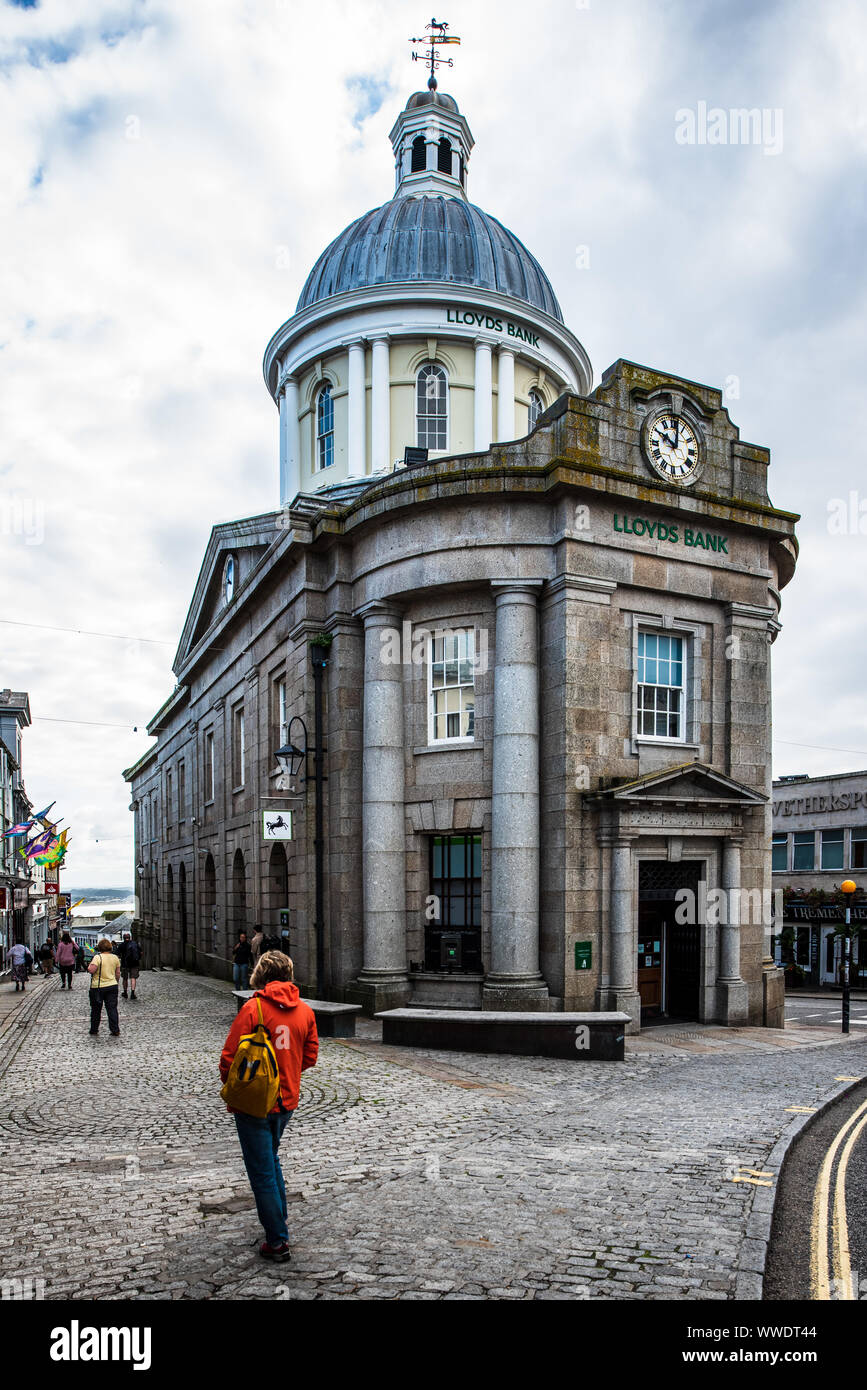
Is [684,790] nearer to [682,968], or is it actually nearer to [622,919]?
[622,919]

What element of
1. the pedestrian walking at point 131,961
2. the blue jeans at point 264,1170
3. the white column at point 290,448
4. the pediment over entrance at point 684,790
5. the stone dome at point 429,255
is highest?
the stone dome at point 429,255

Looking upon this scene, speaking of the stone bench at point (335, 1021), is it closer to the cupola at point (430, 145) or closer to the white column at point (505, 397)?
the white column at point (505, 397)

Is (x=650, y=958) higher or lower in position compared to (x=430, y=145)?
lower

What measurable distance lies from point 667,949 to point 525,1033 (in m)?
5.63

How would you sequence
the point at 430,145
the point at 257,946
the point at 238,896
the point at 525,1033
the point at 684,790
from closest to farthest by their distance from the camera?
1. the point at 525,1033
2. the point at 684,790
3. the point at 257,946
4. the point at 238,896
5. the point at 430,145

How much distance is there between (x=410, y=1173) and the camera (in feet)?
26.9

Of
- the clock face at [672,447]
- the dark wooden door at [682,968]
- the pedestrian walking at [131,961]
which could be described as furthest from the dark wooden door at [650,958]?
the pedestrian walking at [131,961]

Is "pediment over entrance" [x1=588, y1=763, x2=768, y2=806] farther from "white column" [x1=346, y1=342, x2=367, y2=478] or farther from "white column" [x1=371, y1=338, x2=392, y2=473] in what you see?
"white column" [x1=346, y1=342, x2=367, y2=478]

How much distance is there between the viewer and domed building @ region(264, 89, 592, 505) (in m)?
29.5

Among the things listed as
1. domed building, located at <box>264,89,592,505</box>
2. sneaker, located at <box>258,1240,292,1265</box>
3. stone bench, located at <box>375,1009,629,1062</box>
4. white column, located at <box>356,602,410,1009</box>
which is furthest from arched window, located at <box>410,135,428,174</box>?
sneaker, located at <box>258,1240,292,1265</box>

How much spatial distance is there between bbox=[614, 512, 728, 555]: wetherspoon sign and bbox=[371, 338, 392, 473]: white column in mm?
12385

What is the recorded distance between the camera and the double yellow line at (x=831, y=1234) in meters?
5.96

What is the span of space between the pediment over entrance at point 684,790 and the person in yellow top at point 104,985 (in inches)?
343

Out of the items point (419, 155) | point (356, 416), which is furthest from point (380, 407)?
point (419, 155)
